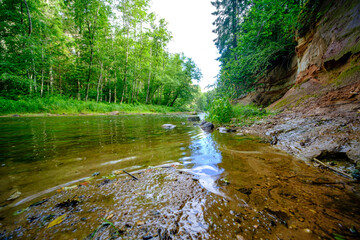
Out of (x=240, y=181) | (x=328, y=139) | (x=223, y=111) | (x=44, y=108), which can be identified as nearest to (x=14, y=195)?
(x=240, y=181)

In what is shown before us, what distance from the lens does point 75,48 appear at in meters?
15.0

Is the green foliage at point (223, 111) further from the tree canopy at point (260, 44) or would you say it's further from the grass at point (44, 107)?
the grass at point (44, 107)

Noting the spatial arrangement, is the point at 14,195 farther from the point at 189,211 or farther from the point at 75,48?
the point at 75,48

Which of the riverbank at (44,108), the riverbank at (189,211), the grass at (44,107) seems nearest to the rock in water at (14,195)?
the riverbank at (189,211)

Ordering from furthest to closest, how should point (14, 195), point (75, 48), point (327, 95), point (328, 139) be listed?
point (75, 48) → point (327, 95) → point (328, 139) → point (14, 195)

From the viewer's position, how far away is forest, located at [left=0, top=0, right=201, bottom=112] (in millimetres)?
10461

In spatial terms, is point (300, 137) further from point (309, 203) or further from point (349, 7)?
point (349, 7)

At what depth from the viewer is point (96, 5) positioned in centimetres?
1348

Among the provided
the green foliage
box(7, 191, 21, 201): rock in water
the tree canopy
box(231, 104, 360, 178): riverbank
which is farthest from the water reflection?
the tree canopy

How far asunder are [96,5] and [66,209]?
19288 mm

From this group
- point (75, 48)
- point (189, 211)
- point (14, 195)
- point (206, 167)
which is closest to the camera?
point (189, 211)

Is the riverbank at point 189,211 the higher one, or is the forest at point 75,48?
the forest at point 75,48

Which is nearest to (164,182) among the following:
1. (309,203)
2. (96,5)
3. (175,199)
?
(175,199)

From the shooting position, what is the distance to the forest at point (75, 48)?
10.5 m
